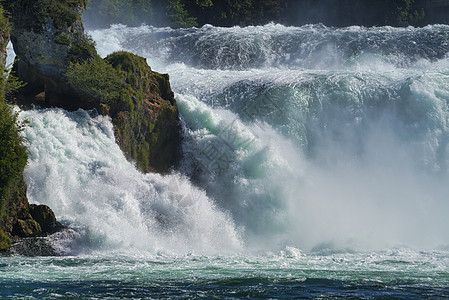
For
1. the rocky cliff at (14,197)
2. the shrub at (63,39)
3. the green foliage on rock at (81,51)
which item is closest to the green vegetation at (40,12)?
the shrub at (63,39)

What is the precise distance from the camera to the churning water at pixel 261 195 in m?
13.2

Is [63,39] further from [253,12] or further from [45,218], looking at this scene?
[253,12]

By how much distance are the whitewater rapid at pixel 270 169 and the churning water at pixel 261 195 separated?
0.14 ft

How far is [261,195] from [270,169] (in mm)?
973

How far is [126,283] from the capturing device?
40.8 ft

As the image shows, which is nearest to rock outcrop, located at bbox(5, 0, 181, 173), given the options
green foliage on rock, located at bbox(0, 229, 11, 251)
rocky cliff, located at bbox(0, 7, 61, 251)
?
rocky cliff, located at bbox(0, 7, 61, 251)

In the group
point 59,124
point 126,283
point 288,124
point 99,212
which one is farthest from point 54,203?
point 288,124

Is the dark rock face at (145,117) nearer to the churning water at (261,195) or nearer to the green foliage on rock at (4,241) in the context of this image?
the churning water at (261,195)

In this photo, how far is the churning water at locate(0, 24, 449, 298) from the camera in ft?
43.2

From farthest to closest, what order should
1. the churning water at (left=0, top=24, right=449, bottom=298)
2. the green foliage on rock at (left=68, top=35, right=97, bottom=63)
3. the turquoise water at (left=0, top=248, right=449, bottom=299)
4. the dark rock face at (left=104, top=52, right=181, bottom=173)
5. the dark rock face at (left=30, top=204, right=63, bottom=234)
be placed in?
the dark rock face at (left=104, top=52, right=181, bottom=173) < the green foliage on rock at (left=68, top=35, right=97, bottom=63) < the dark rock face at (left=30, top=204, right=63, bottom=234) < the churning water at (left=0, top=24, right=449, bottom=298) < the turquoise water at (left=0, top=248, right=449, bottom=299)

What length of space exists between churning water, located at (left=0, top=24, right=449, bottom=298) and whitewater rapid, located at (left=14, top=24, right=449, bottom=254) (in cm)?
4

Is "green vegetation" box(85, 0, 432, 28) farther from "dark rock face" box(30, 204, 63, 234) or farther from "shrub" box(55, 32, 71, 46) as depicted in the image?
"dark rock face" box(30, 204, 63, 234)

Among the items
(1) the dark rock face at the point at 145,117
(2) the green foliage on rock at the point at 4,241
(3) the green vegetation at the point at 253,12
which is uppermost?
(3) the green vegetation at the point at 253,12

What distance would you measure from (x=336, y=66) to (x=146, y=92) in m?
13.6
